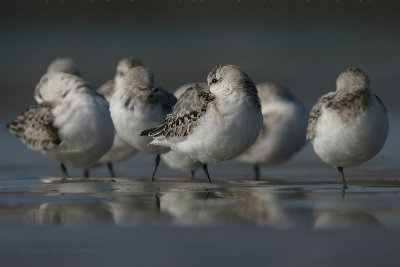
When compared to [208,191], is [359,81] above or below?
above

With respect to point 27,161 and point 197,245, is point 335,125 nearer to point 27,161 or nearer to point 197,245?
point 197,245

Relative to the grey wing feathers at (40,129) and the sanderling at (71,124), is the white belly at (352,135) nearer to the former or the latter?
A: the sanderling at (71,124)

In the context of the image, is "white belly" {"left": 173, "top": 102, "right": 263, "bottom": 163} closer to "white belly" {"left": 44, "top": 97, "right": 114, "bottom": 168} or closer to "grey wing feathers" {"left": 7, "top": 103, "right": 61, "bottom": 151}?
"white belly" {"left": 44, "top": 97, "right": 114, "bottom": 168}

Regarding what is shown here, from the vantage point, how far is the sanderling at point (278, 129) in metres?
12.4

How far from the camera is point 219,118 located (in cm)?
876

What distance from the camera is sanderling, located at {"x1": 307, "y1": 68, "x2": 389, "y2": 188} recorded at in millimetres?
9281

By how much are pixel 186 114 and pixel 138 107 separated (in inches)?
45.2

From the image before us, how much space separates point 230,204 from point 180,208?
0.51 metres

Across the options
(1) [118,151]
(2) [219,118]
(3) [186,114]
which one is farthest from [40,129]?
(2) [219,118]

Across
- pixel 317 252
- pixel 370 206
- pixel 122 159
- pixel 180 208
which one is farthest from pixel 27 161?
pixel 317 252

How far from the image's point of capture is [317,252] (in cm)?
601

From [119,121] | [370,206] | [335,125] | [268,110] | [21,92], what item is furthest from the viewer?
[21,92]

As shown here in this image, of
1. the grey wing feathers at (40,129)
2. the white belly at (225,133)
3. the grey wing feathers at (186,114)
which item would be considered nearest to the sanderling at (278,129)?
the grey wing feathers at (186,114)

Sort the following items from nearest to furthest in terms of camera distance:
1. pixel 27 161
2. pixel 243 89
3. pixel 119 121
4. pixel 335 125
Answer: pixel 243 89 < pixel 335 125 < pixel 119 121 < pixel 27 161
